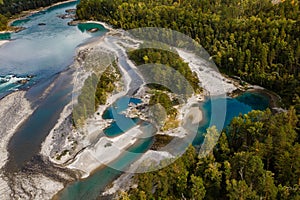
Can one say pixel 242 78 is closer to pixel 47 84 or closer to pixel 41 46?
pixel 47 84

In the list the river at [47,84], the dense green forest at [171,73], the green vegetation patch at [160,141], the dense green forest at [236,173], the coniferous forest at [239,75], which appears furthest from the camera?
the dense green forest at [171,73]

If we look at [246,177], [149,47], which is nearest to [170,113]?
[246,177]

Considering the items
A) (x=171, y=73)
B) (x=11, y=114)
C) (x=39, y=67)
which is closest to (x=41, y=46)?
(x=39, y=67)

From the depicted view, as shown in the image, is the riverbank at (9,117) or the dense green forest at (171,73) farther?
the dense green forest at (171,73)

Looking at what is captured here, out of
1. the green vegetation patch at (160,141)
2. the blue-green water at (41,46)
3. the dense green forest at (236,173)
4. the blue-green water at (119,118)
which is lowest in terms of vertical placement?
the blue-green water at (41,46)

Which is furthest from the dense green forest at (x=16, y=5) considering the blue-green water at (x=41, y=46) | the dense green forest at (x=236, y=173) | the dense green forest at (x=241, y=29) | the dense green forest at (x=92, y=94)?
the dense green forest at (x=236, y=173)

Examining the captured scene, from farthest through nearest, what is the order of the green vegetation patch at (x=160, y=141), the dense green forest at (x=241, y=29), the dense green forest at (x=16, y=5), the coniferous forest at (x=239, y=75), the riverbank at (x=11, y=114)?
the dense green forest at (x=16, y=5), the dense green forest at (x=241, y=29), the riverbank at (x=11, y=114), the green vegetation patch at (x=160, y=141), the coniferous forest at (x=239, y=75)

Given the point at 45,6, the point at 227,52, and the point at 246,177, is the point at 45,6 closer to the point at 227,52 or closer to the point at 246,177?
the point at 227,52

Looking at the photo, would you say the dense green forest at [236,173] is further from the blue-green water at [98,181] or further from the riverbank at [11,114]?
Answer: the riverbank at [11,114]
